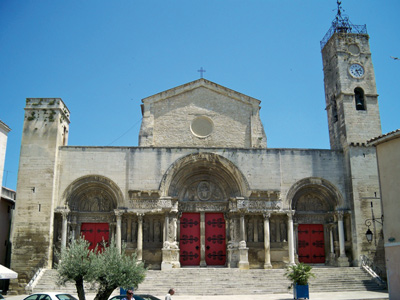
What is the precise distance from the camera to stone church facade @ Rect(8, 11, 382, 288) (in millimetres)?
21328

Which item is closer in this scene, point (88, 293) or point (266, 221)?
point (88, 293)

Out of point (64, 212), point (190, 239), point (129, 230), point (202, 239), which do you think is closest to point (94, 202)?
point (64, 212)

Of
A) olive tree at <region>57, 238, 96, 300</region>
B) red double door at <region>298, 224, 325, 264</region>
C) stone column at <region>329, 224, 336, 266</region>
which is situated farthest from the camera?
red double door at <region>298, 224, 325, 264</region>

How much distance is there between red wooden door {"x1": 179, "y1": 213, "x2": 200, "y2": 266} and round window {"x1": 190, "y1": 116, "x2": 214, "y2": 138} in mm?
4447

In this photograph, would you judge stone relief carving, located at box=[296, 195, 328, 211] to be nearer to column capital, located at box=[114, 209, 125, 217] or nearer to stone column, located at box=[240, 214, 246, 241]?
stone column, located at box=[240, 214, 246, 241]

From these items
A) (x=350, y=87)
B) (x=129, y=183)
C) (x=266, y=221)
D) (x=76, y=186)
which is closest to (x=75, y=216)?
(x=76, y=186)

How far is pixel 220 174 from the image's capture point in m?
22.9

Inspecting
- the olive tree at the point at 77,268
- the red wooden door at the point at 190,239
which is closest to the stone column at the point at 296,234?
the red wooden door at the point at 190,239

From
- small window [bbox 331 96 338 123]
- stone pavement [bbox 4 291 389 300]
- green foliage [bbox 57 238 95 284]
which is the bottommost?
stone pavement [bbox 4 291 389 300]

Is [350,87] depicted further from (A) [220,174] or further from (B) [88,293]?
(B) [88,293]

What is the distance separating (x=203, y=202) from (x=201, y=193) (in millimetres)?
507

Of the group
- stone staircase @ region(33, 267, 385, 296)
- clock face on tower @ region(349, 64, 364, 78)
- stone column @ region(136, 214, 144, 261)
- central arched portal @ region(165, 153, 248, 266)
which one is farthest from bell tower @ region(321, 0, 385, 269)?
stone column @ region(136, 214, 144, 261)

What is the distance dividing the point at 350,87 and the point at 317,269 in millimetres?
9919

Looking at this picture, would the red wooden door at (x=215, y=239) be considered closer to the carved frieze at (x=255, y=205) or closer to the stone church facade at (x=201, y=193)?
the stone church facade at (x=201, y=193)
